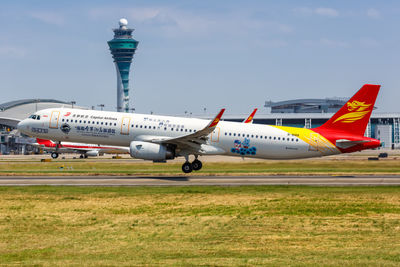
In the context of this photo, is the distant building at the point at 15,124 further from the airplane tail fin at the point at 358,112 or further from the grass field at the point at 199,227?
the grass field at the point at 199,227

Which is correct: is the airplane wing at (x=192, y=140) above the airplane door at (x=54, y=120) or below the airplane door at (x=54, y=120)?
below

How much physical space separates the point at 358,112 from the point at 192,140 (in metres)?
13.4

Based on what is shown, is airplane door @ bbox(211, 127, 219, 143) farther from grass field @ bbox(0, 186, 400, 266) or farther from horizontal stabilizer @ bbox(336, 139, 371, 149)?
grass field @ bbox(0, 186, 400, 266)

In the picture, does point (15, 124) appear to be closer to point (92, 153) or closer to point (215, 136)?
point (92, 153)

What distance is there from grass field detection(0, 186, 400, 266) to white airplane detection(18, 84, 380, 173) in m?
12.3

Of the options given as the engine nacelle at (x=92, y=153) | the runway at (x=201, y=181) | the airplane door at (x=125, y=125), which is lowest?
the runway at (x=201, y=181)

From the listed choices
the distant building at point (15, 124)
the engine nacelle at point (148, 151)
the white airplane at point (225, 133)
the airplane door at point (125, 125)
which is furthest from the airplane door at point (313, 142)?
the distant building at point (15, 124)

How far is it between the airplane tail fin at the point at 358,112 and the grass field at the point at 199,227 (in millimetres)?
12949

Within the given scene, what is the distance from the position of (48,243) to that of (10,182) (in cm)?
2147

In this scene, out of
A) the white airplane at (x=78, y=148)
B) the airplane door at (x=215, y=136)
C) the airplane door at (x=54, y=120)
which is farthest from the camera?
the white airplane at (x=78, y=148)

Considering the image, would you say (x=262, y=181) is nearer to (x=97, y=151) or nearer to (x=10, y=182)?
(x=10, y=182)

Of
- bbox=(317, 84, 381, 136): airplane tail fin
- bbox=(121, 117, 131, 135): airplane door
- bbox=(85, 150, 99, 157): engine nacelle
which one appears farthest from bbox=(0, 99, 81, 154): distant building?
bbox=(317, 84, 381, 136): airplane tail fin

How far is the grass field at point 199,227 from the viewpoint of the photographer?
51.8ft

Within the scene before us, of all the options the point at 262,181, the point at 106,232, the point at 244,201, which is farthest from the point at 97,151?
the point at 106,232
